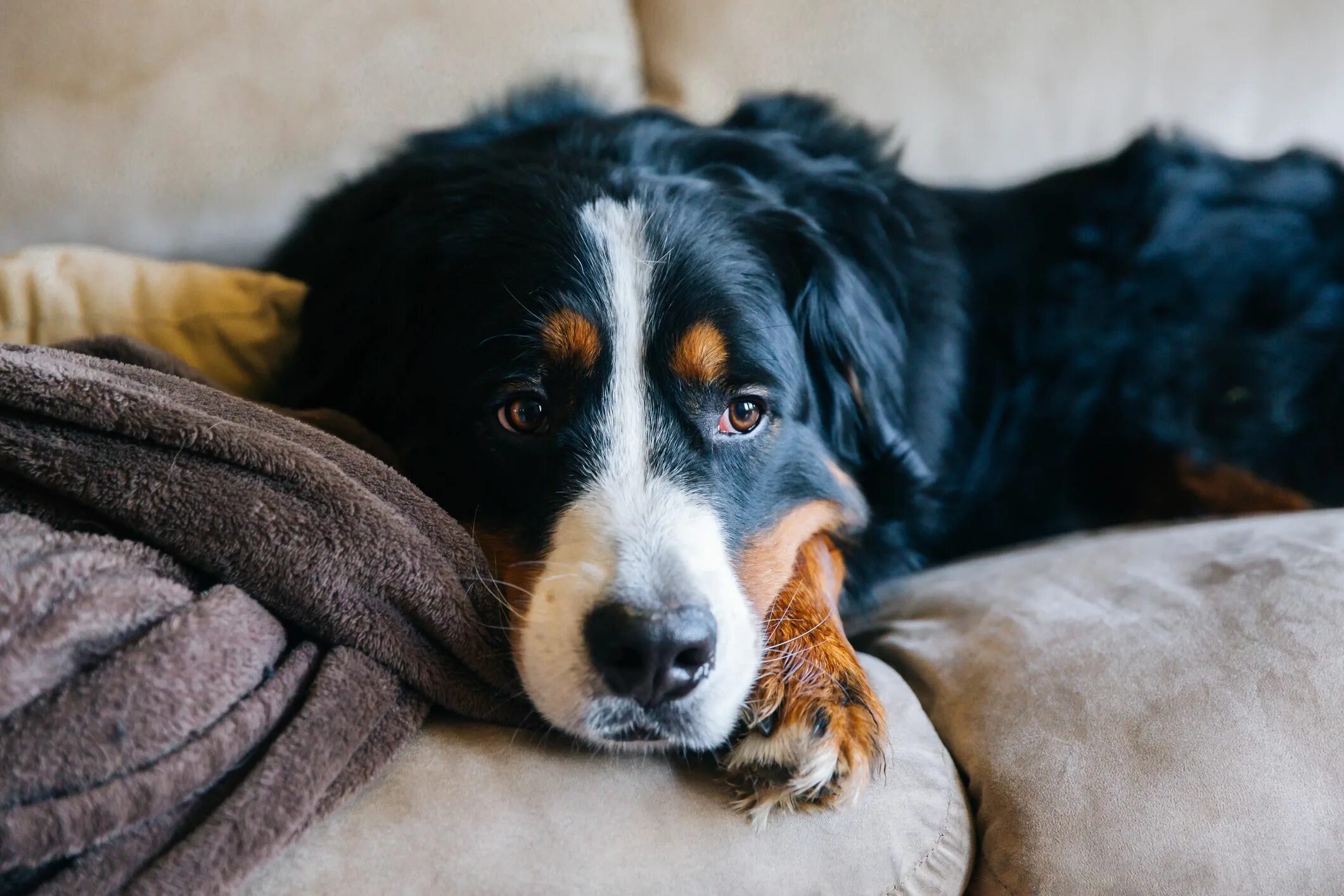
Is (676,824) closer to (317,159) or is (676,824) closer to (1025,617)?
(1025,617)

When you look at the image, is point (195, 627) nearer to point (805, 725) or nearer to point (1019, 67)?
point (805, 725)

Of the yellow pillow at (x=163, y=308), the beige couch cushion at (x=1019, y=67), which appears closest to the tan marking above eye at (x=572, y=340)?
the yellow pillow at (x=163, y=308)

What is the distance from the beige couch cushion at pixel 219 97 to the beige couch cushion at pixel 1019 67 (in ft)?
0.98

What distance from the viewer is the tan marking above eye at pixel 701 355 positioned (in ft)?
4.26

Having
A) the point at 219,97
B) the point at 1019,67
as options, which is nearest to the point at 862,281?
the point at 1019,67

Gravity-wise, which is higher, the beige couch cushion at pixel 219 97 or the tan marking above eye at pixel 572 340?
the beige couch cushion at pixel 219 97

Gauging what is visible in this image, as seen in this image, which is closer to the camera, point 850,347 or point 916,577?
point 850,347

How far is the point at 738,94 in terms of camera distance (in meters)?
2.24

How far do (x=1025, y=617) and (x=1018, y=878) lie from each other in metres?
0.41

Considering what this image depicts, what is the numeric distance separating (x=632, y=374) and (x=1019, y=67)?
1.59 meters

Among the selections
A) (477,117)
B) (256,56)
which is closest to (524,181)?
(477,117)

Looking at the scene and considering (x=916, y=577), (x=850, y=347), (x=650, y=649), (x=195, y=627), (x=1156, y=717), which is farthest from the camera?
(x=916, y=577)

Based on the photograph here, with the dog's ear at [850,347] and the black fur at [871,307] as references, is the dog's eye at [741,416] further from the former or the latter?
the dog's ear at [850,347]

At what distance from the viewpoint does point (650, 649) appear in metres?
1.08
